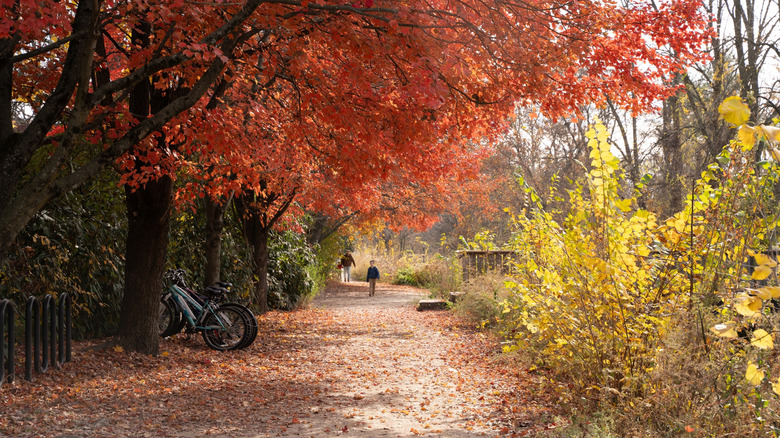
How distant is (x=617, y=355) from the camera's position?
4.64 metres

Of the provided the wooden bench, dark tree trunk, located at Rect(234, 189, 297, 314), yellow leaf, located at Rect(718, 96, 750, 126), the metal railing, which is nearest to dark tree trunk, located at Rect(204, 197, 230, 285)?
dark tree trunk, located at Rect(234, 189, 297, 314)

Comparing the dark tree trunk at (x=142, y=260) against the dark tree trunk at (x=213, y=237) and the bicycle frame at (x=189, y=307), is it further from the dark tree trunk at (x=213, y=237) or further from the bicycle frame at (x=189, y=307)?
the dark tree trunk at (x=213, y=237)

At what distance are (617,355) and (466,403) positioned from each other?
1947mm

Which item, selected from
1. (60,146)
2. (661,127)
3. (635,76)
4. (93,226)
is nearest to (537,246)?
(635,76)

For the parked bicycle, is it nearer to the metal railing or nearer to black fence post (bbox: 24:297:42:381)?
the metal railing

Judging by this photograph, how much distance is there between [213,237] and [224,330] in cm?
238

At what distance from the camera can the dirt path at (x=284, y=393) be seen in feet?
16.9

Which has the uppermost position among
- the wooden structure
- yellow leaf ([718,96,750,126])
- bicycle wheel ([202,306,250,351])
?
yellow leaf ([718,96,750,126])

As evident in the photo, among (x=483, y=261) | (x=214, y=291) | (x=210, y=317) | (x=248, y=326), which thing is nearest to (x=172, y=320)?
(x=210, y=317)

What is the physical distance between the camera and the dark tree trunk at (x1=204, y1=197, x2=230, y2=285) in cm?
1073

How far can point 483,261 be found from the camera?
14422 millimetres

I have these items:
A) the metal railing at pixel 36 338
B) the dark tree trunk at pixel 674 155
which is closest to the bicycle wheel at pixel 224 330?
the metal railing at pixel 36 338

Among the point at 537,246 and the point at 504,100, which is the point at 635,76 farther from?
the point at 537,246

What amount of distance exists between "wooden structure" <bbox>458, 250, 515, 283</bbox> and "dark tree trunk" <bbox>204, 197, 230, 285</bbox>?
5842mm
